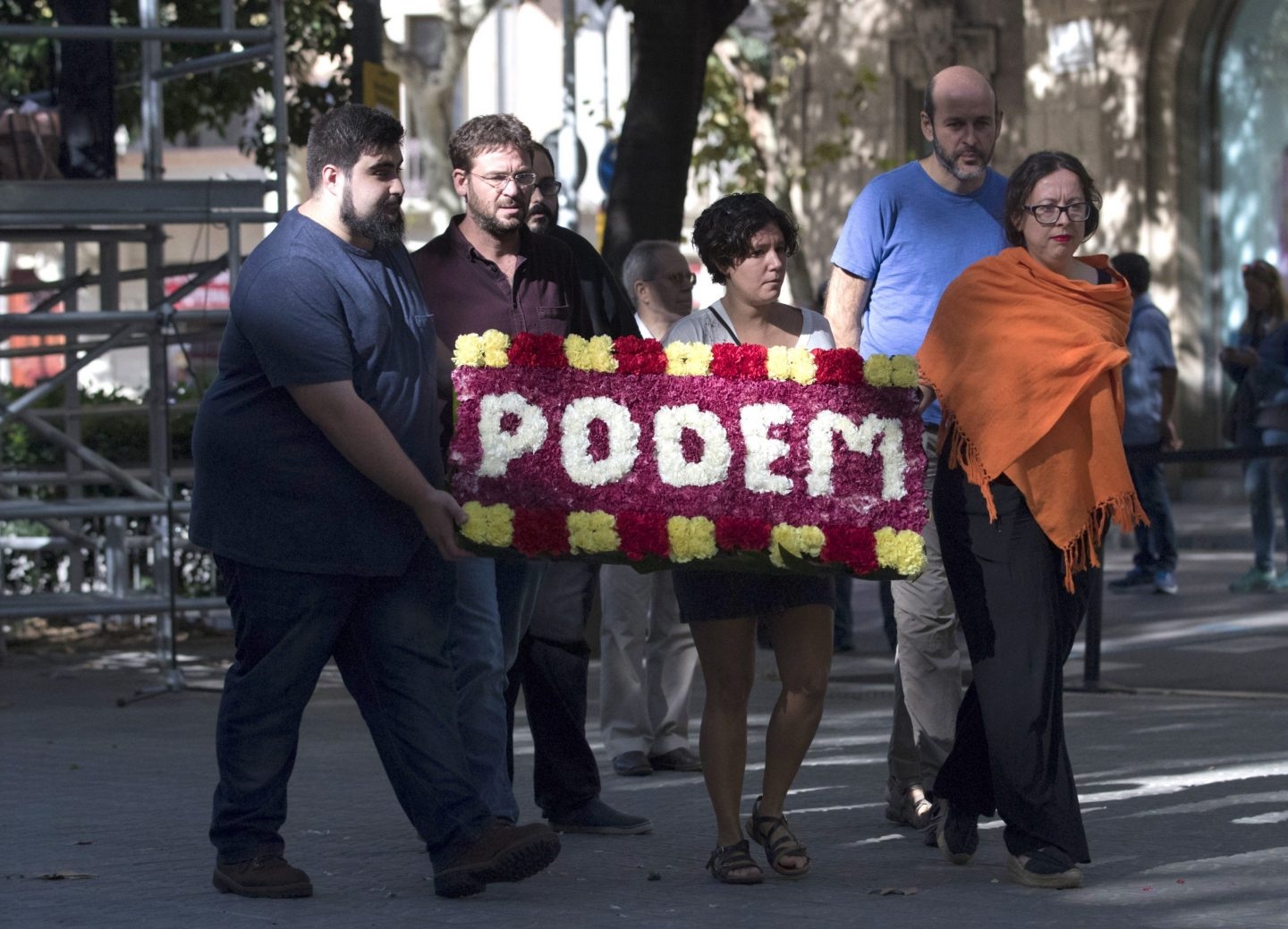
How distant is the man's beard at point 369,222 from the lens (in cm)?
571

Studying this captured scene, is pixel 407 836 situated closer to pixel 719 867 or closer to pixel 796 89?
pixel 719 867

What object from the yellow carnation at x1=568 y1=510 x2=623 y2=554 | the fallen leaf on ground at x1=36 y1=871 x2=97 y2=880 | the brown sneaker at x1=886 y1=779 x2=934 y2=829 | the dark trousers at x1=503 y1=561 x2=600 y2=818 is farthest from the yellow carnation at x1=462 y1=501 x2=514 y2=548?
the brown sneaker at x1=886 y1=779 x2=934 y2=829

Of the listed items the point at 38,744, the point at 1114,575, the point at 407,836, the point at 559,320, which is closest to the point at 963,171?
the point at 559,320

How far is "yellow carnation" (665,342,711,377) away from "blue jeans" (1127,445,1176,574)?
8136mm

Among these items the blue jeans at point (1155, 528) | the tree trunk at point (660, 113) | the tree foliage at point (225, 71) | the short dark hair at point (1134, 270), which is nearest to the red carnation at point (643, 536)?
the tree trunk at point (660, 113)

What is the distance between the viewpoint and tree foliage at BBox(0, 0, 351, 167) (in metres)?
15.6

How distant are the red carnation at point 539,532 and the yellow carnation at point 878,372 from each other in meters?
0.88

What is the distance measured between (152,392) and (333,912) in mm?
6073

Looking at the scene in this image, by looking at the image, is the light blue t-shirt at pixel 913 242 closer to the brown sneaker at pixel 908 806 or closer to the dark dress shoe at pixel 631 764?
the brown sneaker at pixel 908 806

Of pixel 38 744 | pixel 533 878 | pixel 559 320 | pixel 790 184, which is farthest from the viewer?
pixel 790 184

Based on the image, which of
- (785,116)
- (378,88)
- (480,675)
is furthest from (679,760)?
(785,116)

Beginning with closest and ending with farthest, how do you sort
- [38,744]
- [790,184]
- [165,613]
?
1. [38,744]
2. [165,613]
3. [790,184]

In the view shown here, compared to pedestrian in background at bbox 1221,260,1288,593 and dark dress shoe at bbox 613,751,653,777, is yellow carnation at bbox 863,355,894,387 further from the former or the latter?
pedestrian in background at bbox 1221,260,1288,593

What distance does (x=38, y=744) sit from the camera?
28.6 feet
